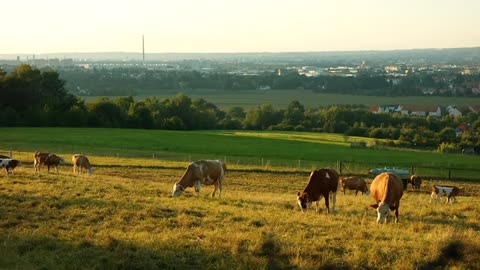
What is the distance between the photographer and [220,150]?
196 feet

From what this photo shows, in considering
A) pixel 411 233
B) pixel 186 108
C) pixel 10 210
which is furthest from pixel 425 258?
pixel 186 108

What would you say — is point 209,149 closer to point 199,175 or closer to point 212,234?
point 199,175

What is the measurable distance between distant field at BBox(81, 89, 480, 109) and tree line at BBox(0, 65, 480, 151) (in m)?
25.7

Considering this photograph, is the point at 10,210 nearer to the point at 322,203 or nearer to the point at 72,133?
the point at 322,203

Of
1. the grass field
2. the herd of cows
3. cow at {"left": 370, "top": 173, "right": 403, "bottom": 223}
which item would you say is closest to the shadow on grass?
the grass field

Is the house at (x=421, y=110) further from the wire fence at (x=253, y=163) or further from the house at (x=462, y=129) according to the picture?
the wire fence at (x=253, y=163)

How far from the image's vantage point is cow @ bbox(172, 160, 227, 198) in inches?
904

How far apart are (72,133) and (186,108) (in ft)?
115

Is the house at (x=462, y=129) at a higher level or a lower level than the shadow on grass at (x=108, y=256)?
lower

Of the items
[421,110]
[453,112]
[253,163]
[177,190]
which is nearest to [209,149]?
[253,163]

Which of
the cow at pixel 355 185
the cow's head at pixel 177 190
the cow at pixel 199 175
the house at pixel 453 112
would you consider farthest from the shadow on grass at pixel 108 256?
the house at pixel 453 112

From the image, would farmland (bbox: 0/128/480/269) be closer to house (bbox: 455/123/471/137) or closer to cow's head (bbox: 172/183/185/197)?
cow's head (bbox: 172/183/185/197)

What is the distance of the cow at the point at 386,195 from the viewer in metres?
17.0

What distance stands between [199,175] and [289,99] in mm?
136859
